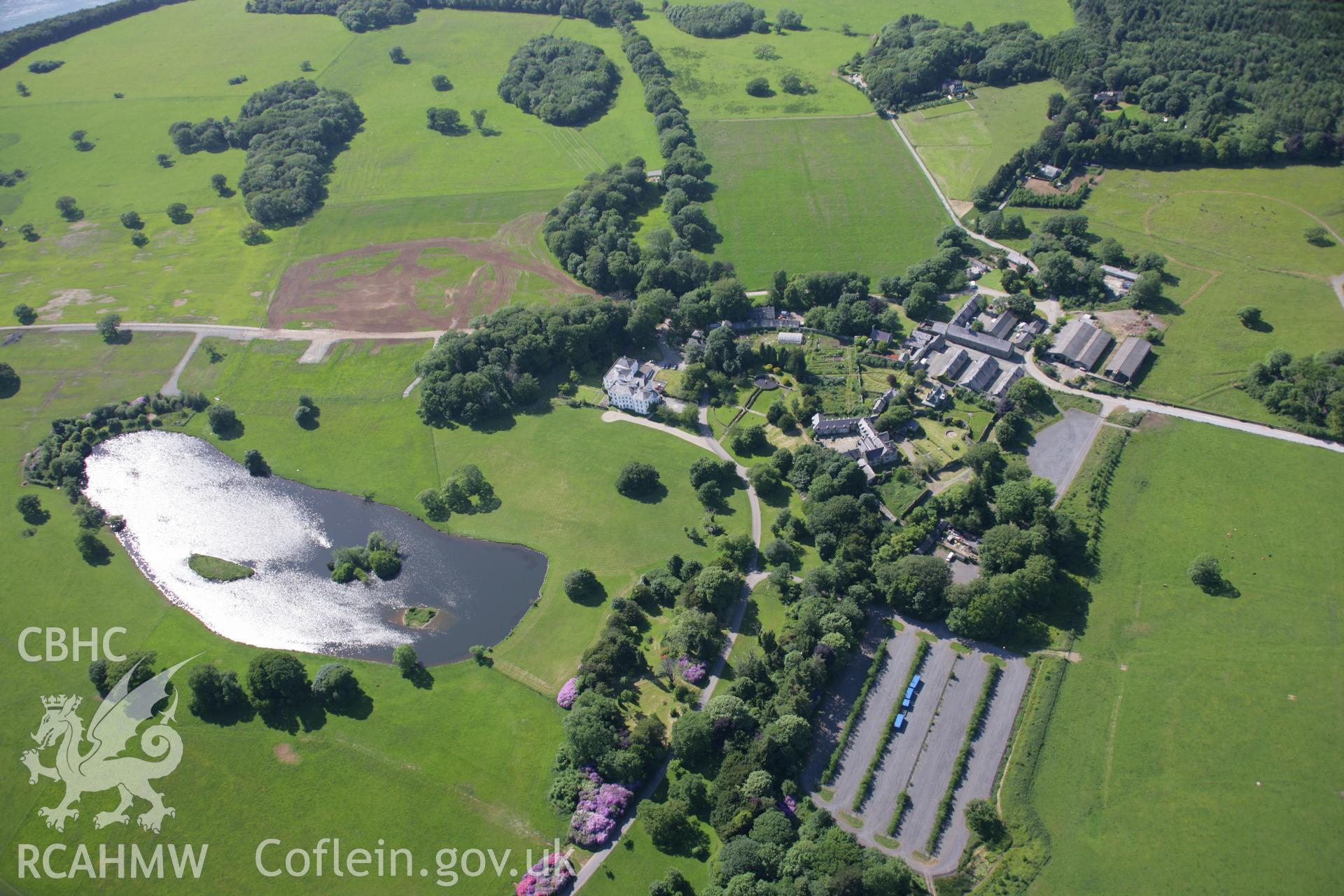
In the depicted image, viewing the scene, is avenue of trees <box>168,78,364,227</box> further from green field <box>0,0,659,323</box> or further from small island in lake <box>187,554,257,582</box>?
small island in lake <box>187,554,257,582</box>

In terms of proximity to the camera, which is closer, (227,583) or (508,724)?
(508,724)

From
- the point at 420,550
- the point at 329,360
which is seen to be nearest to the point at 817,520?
the point at 420,550

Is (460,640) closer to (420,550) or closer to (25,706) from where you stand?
(420,550)

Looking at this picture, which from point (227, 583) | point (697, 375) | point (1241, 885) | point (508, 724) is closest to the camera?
point (1241, 885)

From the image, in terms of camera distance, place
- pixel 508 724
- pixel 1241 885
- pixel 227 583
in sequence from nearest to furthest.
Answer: pixel 1241 885 → pixel 508 724 → pixel 227 583

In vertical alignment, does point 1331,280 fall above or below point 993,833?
above

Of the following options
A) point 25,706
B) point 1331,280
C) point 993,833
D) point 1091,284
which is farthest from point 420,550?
point 1331,280

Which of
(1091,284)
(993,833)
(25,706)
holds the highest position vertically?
(1091,284)
